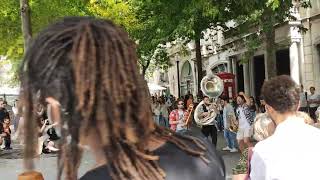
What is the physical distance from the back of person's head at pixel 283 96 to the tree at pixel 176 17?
10898mm

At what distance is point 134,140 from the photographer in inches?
65.6

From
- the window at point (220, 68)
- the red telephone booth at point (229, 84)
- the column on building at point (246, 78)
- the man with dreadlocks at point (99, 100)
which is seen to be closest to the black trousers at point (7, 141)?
the red telephone booth at point (229, 84)

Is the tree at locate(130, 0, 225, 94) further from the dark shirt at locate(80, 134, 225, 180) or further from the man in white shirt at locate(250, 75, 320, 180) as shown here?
the dark shirt at locate(80, 134, 225, 180)

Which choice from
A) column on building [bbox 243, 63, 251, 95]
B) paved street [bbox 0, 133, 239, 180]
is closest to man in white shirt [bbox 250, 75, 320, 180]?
paved street [bbox 0, 133, 239, 180]

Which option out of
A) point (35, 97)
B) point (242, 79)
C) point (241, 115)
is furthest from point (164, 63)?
point (35, 97)

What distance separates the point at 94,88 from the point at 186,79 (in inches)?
1865

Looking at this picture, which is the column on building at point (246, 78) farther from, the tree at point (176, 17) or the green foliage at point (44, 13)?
the tree at point (176, 17)

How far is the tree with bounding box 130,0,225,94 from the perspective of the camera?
52.0 feet

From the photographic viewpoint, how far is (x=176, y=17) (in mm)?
18203

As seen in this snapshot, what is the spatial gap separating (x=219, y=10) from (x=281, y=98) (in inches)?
454

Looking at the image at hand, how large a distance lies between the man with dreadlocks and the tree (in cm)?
1316

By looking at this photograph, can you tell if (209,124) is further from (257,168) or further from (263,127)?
(257,168)

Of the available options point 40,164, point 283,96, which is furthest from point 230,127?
point 283,96

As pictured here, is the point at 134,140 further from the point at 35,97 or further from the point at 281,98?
the point at 281,98
